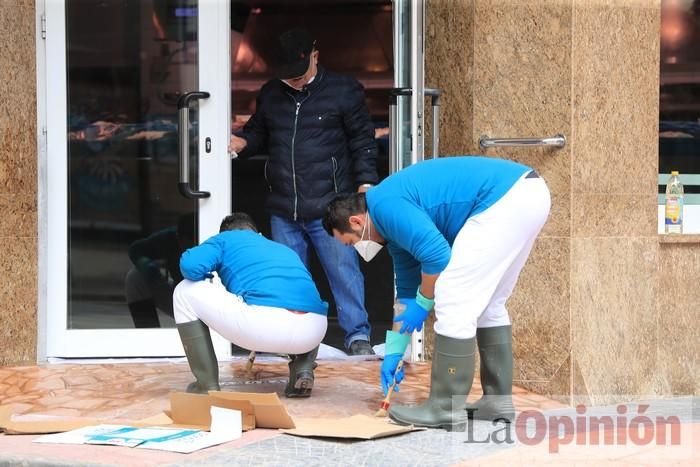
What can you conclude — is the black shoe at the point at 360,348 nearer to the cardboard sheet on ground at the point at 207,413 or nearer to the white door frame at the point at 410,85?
the white door frame at the point at 410,85

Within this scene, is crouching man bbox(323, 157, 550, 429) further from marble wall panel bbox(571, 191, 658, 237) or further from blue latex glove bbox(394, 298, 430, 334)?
marble wall panel bbox(571, 191, 658, 237)

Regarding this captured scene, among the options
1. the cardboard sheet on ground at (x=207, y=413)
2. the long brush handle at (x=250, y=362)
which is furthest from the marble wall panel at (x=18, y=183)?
the cardboard sheet on ground at (x=207, y=413)

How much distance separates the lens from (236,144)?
20.1 feet

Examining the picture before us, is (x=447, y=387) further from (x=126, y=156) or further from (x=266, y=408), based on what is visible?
(x=126, y=156)

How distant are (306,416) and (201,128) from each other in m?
2.06

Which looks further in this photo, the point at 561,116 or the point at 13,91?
the point at 13,91

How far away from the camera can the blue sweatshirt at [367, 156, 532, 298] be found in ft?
13.9

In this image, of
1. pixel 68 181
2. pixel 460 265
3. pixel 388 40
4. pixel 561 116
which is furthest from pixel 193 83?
pixel 388 40

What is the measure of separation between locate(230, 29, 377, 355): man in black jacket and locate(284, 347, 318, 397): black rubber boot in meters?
1.03

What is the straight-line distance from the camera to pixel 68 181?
6285mm

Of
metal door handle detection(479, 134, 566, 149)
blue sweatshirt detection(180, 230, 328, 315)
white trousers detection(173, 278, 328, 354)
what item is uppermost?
Result: metal door handle detection(479, 134, 566, 149)

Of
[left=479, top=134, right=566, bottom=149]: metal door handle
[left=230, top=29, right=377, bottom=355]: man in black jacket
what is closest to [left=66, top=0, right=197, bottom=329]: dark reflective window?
[left=230, top=29, right=377, bottom=355]: man in black jacket

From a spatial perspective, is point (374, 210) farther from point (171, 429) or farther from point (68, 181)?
point (68, 181)

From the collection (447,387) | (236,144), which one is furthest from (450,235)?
(236,144)
